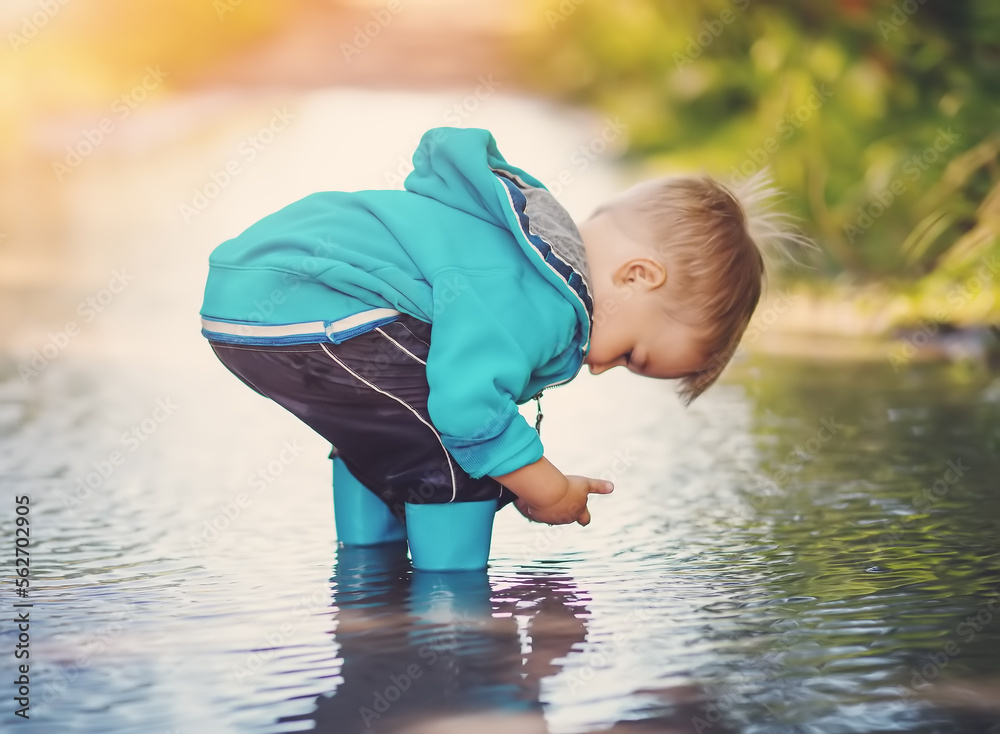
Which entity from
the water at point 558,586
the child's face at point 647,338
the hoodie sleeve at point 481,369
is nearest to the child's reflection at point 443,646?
the water at point 558,586

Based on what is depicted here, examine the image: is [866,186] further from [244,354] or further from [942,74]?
[244,354]

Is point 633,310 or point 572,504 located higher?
point 633,310

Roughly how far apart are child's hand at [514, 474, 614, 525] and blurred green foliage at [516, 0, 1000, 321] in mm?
2242

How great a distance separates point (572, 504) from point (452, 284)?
243 millimetres

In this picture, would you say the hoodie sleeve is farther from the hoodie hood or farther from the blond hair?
the blond hair

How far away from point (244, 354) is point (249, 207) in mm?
5414

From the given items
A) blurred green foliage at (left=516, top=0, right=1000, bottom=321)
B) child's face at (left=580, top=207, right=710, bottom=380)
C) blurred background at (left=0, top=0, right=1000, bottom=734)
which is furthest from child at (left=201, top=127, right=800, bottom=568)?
blurred green foliage at (left=516, top=0, right=1000, bottom=321)

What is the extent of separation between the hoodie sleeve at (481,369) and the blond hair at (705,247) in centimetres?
15

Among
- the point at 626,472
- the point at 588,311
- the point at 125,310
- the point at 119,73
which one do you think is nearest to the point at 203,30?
the point at 119,73

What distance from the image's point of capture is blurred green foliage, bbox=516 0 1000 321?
3.30 m

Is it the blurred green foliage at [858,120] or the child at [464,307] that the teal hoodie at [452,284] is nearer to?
the child at [464,307]

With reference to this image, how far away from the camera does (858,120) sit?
3.88 m

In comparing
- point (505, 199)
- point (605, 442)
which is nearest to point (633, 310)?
point (505, 199)

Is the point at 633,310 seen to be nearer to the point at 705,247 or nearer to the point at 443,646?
the point at 705,247
